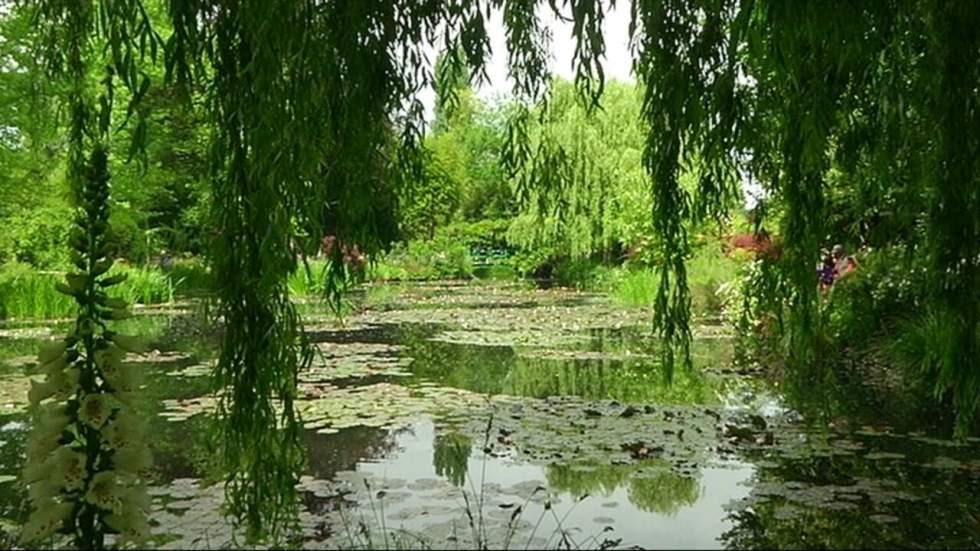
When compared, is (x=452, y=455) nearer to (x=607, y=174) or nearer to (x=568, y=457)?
(x=568, y=457)

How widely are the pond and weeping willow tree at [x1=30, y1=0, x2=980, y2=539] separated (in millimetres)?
328

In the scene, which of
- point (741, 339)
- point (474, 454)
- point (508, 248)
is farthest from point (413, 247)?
point (474, 454)

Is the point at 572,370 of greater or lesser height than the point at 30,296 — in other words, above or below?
below

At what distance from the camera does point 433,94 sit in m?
2.83

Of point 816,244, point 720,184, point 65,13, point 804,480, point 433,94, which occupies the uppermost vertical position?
point 65,13

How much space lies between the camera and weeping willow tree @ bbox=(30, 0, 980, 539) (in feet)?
6.62

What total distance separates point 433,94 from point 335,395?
142 inches

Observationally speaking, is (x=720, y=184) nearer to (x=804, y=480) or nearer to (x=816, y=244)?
(x=816, y=244)

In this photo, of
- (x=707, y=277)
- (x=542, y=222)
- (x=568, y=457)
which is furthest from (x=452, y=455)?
(x=707, y=277)

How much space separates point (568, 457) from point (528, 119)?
1.88 meters

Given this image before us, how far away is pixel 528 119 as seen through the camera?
3.04 m

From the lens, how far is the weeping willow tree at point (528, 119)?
2.02 metres

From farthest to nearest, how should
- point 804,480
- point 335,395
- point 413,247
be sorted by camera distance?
point 413,247 < point 335,395 < point 804,480

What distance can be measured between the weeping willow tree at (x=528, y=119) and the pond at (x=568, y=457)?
1.07ft
